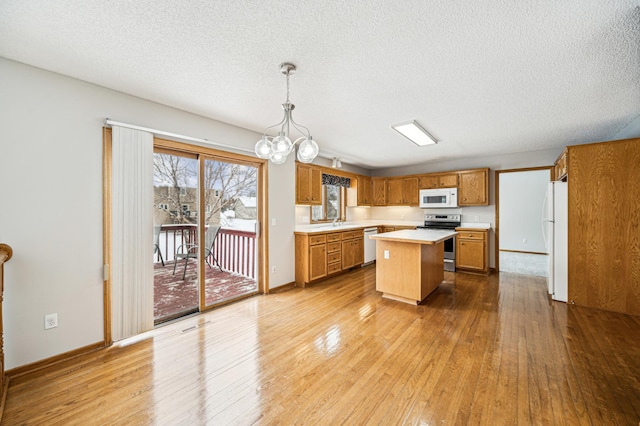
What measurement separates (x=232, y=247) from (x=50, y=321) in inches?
91.9

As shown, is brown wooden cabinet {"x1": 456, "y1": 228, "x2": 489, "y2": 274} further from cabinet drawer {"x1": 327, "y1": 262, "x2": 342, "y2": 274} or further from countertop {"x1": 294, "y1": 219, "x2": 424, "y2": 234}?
cabinet drawer {"x1": 327, "y1": 262, "x2": 342, "y2": 274}

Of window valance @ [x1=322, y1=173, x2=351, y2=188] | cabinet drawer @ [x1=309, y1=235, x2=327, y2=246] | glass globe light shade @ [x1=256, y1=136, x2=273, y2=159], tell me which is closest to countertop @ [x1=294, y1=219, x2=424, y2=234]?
cabinet drawer @ [x1=309, y1=235, x2=327, y2=246]

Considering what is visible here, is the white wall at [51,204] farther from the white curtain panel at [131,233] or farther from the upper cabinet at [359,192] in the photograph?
the upper cabinet at [359,192]

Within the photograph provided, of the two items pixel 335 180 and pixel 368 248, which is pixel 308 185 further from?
pixel 368 248

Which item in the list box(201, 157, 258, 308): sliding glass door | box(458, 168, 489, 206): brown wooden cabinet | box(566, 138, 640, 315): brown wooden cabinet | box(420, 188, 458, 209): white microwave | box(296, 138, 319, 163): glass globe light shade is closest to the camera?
box(296, 138, 319, 163): glass globe light shade

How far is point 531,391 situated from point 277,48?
3.07m

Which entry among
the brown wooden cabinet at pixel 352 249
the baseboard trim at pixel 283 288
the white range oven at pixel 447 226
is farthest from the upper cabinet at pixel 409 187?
the baseboard trim at pixel 283 288

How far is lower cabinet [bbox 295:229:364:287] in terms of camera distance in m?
4.39

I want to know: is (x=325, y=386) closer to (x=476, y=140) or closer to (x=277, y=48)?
(x=277, y=48)

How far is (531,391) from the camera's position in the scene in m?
1.86

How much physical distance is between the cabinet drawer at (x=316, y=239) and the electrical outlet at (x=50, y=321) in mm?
3052

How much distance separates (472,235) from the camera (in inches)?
207

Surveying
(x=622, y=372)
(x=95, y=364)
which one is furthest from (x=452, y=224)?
(x=95, y=364)

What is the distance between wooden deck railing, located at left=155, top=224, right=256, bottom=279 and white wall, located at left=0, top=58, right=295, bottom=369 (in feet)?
3.00
